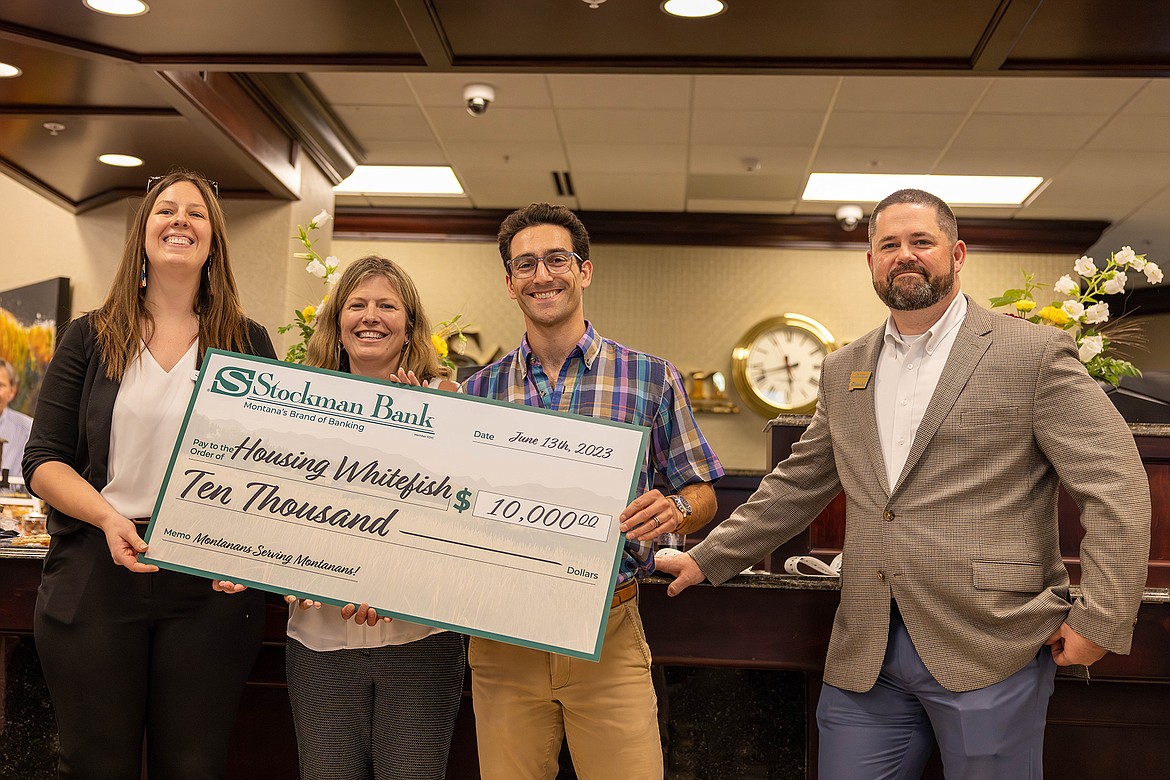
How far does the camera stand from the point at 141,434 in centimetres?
183

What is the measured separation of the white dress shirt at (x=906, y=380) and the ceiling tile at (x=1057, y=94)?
3497 mm

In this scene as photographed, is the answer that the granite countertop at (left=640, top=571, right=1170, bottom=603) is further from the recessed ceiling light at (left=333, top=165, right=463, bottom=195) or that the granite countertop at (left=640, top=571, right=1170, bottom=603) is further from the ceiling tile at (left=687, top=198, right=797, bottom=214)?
the ceiling tile at (left=687, top=198, right=797, bottom=214)

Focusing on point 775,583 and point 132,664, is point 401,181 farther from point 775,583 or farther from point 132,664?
point 132,664

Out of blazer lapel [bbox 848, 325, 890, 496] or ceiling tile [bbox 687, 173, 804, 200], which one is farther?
ceiling tile [bbox 687, 173, 804, 200]

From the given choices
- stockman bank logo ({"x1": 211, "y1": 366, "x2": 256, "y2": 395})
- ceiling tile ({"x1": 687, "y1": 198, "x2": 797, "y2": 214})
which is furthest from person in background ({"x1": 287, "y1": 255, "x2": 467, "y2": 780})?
ceiling tile ({"x1": 687, "y1": 198, "x2": 797, "y2": 214})

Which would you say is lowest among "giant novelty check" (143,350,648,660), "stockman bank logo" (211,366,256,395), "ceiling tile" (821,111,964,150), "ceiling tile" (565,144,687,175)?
"giant novelty check" (143,350,648,660)

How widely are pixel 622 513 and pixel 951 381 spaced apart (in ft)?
2.23

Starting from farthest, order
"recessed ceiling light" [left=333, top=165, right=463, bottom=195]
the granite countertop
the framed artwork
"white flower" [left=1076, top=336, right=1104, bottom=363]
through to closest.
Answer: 1. "recessed ceiling light" [left=333, top=165, right=463, bottom=195]
2. the framed artwork
3. "white flower" [left=1076, top=336, right=1104, bottom=363]
4. the granite countertop

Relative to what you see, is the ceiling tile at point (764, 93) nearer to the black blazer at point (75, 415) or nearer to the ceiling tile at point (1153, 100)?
the ceiling tile at point (1153, 100)

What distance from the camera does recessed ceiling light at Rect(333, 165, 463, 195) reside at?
6.64m

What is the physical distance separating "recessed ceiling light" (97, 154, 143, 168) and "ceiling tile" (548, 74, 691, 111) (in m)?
2.34

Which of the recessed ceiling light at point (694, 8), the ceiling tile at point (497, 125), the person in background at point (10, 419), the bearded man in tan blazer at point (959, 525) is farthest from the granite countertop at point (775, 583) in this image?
the person in background at point (10, 419)

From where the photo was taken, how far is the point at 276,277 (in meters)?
5.73

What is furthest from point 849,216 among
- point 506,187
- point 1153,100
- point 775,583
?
point 775,583
